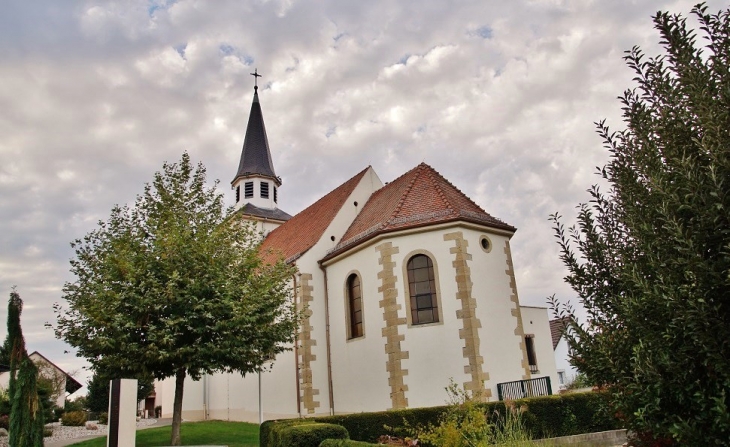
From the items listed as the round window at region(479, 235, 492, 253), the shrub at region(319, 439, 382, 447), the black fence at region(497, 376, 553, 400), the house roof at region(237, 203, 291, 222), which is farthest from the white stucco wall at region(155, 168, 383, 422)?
the house roof at region(237, 203, 291, 222)

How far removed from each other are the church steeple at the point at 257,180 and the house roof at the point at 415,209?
14814mm

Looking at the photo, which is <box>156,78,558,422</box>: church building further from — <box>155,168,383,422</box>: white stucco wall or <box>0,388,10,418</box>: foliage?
<box>0,388,10,418</box>: foliage

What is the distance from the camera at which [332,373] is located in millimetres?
19344

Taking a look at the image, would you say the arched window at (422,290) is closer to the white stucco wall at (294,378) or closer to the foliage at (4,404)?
the white stucco wall at (294,378)

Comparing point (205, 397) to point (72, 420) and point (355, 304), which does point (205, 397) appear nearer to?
point (72, 420)

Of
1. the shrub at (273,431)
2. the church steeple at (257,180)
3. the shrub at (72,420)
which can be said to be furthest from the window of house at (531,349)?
the shrub at (72,420)

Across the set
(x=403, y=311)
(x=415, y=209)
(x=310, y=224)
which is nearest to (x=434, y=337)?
(x=403, y=311)

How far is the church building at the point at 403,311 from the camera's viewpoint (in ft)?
53.2

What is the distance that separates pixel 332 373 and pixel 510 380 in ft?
21.5

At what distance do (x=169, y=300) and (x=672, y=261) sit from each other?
11657mm

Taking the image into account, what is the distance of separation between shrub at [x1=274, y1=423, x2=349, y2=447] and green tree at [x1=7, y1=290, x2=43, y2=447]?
741 centimetres

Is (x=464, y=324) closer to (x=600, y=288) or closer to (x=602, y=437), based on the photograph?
(x=602, y=437)

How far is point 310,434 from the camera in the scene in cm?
949

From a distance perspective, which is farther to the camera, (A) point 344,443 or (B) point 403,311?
(B) point 403,311
